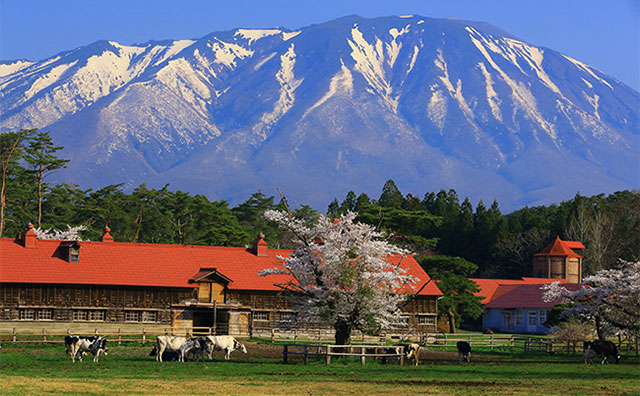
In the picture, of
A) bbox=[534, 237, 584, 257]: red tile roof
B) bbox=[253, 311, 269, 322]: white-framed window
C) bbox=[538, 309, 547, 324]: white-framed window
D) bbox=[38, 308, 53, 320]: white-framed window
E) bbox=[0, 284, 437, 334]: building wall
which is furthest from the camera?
bbox=[534, 237, 584, 257]: red tile roof

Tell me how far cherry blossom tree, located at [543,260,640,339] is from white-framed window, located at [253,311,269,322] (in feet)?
70.0

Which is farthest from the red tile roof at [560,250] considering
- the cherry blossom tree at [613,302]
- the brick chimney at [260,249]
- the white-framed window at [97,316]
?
the white-framed window at [97,316]

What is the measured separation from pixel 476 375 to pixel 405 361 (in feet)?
20.5

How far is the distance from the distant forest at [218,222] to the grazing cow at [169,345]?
5222 cm

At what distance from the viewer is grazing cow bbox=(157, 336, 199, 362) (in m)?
42.8

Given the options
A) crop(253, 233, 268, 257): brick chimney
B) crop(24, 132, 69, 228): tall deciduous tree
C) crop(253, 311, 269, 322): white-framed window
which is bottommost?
crop(253, 311, 269, 322): white-framed window

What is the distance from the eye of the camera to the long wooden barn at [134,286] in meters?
63.0

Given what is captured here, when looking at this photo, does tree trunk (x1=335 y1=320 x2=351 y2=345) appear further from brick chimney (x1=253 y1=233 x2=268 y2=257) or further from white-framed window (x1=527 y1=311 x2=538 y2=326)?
white-framed window (x1=527 y1=311 x2=538 y2=326)

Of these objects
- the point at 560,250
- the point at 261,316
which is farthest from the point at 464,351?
the point at 560,250

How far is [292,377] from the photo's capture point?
35812 mm

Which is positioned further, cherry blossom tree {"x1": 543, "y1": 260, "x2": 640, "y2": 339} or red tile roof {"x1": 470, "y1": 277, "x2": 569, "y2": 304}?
red tile roof {"x1": 470, "y1": 277, "x2": 569, "y2": 304}

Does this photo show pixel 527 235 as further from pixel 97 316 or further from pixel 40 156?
pixel 97 316

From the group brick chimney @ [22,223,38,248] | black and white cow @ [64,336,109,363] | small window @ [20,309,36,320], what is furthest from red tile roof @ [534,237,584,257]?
black and white cow @ [64,336,109,363]

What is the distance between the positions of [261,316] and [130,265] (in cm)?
965
